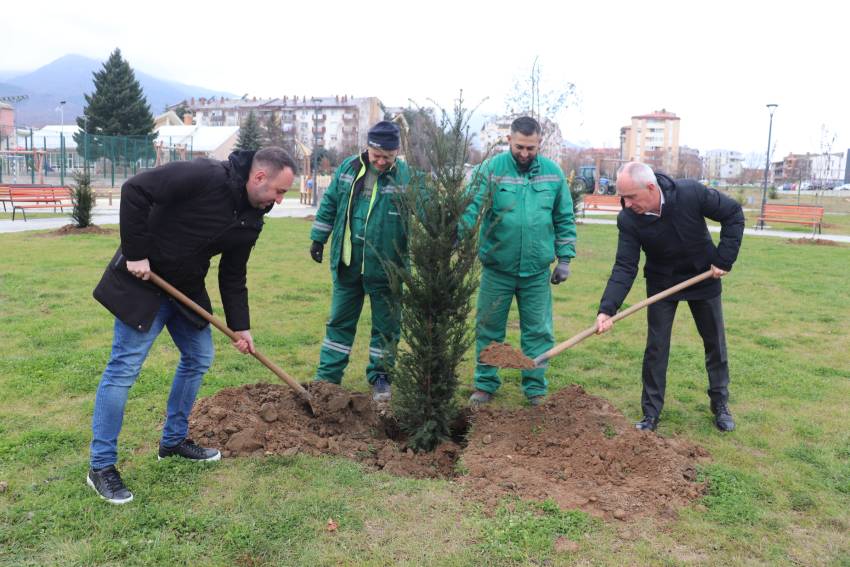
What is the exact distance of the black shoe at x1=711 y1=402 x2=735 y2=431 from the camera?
4.80m

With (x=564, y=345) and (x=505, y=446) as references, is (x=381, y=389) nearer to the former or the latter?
(x=505, y=446)

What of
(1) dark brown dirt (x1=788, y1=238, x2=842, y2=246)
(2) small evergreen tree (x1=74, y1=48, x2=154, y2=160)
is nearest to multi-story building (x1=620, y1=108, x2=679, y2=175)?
(2) small evergreen tree (x1=74, y1=48, x2=154, y2=160)

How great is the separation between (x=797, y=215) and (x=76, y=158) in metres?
32.4

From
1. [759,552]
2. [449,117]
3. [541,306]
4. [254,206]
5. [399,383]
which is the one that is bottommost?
[759,552]

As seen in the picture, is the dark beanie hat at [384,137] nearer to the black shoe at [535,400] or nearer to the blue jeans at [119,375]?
the blue jeans at [119,375]

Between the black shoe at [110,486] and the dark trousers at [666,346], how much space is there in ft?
11.8

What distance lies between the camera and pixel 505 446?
14.1 feet

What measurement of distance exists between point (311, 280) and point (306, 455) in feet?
21.9

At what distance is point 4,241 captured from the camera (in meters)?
13.4

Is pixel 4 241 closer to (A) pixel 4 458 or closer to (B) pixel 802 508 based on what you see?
(A) pixel 4 458

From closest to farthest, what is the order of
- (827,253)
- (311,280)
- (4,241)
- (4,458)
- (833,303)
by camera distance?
(4,458)
(833,303)
(311,280)
(4,241)
(827,253)

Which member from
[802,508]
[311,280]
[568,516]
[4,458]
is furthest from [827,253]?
[4,458]

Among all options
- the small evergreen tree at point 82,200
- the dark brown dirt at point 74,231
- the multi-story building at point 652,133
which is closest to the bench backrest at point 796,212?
the dark brown dirt at point 74,231

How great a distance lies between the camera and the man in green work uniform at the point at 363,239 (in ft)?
16.0
